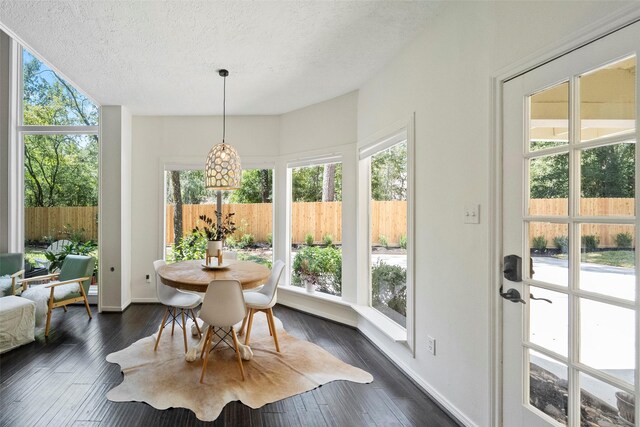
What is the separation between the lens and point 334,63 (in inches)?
115

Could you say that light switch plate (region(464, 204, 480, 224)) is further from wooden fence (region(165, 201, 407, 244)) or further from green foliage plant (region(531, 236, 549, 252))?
wooden fence (region(165, 201, 407, 244))

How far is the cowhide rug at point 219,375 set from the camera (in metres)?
2.10

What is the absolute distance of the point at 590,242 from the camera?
126 cm

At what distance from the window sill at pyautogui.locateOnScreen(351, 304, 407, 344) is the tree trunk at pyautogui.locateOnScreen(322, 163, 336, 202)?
1.41 metres

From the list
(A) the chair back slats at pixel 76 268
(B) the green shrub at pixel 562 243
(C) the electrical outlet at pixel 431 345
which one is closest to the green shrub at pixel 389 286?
(C) the electrical outlet at pixel 431 345

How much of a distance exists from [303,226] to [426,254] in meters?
2.22

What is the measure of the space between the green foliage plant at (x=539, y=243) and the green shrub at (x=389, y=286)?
1.47m

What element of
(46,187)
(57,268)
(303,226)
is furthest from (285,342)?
(46,187)

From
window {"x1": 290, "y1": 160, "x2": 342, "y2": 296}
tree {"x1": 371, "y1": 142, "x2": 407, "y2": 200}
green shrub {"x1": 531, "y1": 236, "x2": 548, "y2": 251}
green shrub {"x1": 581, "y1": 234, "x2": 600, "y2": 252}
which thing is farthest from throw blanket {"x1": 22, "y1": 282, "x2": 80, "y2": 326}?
green shrub {"x1": 581, "y1": 234, "x2": 600, "y2": 252}

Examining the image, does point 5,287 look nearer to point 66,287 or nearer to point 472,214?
point 66,287

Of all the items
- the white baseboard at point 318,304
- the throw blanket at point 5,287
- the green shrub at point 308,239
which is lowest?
the white baseboard at point 318,304

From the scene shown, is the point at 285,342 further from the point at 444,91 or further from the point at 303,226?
the point at 444,91

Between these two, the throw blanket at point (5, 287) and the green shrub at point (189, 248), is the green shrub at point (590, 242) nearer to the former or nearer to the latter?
the green shrub at point (189, 248)

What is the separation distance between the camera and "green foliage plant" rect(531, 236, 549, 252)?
4.77 ft
